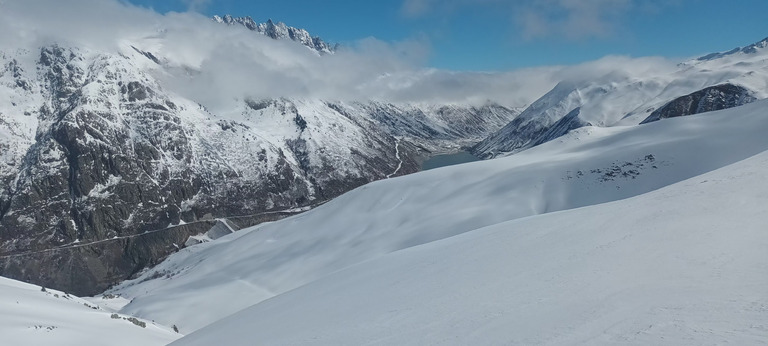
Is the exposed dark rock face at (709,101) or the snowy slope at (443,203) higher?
the exposed dark rock face at (709,101)

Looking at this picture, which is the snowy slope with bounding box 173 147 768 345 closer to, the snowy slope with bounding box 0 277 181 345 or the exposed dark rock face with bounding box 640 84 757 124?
the snowy slope with bounding box 0 277 181 345

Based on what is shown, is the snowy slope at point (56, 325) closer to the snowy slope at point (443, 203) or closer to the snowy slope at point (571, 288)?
the snowy slope at point (571, 288)

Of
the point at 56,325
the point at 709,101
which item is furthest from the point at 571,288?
the point at 709,101

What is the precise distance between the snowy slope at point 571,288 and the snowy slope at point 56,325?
15.3 ft

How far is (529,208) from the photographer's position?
56.9 m

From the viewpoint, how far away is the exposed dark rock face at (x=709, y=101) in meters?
167

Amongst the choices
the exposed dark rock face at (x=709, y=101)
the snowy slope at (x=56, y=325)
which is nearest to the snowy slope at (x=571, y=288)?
the snowy slope at (x=56, y=325)

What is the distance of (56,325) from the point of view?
1938 cm

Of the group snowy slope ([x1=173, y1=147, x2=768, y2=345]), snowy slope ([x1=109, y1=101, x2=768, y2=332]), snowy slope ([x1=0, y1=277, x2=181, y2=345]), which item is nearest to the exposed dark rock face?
snowy slope ([x1=109, y1=101, x2=768, y2=332])

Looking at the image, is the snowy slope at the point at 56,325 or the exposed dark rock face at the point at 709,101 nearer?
the snowy slope at the point at 56,325

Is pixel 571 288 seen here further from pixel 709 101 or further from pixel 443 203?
pixel 709 101

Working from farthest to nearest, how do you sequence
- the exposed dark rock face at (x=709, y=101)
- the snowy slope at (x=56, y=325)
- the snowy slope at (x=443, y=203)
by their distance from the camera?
the exposed dark rock face at (x=709, y=101) < the snowy slope at (x=443, y=203) < the snowy slope at (x=56, y=325)

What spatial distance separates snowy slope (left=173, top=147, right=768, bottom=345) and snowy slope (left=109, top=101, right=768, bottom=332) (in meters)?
30.6

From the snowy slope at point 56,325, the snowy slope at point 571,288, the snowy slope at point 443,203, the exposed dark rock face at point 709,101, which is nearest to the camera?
the snowy slope at point 571,288
